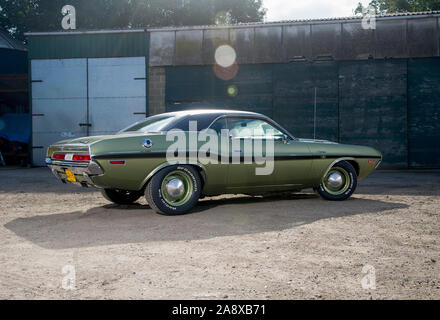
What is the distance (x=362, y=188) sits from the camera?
28.3ft

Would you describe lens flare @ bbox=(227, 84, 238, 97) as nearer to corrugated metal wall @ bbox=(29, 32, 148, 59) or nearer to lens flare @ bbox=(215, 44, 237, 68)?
lens flare @ bbox=(215, 44, 237, 68)

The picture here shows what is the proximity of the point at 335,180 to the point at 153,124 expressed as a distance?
9.28ft

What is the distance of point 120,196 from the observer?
21.0 ft

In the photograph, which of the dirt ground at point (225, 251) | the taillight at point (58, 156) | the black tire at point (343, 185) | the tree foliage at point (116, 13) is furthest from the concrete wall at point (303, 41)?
the tree foliage at point (116, 13)

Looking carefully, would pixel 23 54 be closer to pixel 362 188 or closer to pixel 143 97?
pixel 143 97

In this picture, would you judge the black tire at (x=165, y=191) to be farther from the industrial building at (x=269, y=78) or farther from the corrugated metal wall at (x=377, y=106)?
the corrugated metal wall at (x=377, y=106)

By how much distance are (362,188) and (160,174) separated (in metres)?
4.82

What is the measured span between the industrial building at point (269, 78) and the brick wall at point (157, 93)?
33 millimetres

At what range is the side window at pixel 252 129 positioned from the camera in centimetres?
591

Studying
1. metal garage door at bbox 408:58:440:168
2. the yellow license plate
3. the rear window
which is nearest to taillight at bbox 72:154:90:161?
the yellow license plate

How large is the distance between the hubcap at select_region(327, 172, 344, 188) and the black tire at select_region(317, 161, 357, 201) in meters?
0.03

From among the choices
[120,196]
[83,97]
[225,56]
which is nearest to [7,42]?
[83,97]

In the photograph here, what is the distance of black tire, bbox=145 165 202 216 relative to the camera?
5227mm

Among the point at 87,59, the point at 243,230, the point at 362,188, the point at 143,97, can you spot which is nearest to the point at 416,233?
the point at 243,230
